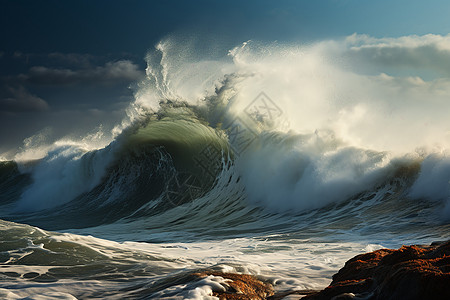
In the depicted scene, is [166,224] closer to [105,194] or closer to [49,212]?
[105,194]

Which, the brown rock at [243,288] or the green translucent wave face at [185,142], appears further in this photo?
the green translucent wave face at [185,142]

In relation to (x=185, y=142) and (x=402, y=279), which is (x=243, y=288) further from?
(x=185, y=142)

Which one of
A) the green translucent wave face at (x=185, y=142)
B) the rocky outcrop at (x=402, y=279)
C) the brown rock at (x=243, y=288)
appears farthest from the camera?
the green translucent wave face at (x=185, y=142)

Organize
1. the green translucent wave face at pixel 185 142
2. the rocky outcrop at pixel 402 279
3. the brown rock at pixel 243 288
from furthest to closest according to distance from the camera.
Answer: the green translucent wave face at pixel 185 142 → the brown rock at pixel 243 288 → the rocky outcrop at pixel 402 279

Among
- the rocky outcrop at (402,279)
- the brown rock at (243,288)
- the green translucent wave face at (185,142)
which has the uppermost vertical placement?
the green translucent wave face at (185,142)

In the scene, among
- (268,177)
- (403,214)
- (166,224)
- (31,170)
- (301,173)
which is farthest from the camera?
(31,170)

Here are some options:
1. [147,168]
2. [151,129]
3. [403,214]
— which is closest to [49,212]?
[147,168]

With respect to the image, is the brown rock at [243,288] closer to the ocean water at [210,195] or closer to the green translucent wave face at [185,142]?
the ocean water at [210,195]

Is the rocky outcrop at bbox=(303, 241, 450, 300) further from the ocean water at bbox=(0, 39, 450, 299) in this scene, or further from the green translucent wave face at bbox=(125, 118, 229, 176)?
the green translucent wave face at bbox=(125, 118, 229, 176)

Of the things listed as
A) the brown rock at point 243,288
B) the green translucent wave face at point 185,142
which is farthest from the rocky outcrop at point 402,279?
the green translucent wave face at point 185,142
